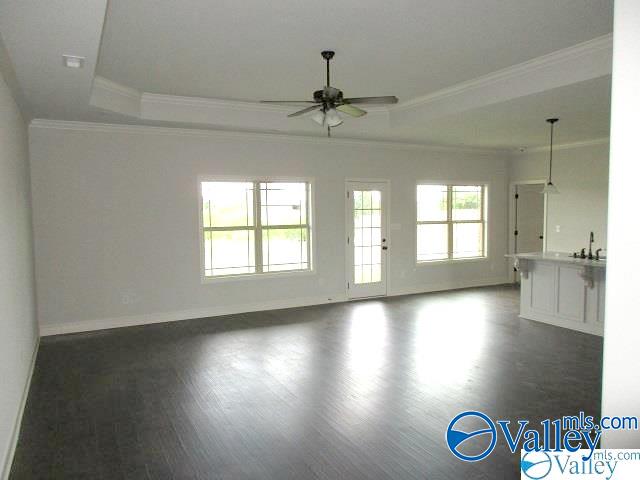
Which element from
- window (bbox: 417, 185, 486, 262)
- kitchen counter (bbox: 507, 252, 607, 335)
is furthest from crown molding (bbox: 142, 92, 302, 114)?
kitchen counter (bbox: 507, 252, 607, 335)

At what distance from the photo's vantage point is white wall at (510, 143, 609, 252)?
788 centimetres

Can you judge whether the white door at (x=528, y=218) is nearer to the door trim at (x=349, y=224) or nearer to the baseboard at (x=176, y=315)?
the door trim at (x=349, y=224)

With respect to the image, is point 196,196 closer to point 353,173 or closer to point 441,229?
point 353,173

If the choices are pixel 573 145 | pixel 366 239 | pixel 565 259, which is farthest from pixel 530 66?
pixel 573 145

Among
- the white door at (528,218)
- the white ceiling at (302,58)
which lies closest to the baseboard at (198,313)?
the white door at (528,218)

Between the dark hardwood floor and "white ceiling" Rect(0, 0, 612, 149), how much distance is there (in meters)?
Answer: 2.61

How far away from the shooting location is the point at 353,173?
7.79m

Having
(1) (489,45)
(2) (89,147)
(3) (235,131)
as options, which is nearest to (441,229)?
(3) (235,131)

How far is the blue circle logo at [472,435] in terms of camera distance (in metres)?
2.90

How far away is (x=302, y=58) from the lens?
4387mm

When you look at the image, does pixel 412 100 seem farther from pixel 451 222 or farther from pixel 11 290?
pixel 11 290

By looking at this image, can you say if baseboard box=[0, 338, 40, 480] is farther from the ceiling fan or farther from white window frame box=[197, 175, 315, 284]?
the ceiling fan

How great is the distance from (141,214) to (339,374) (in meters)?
3.58

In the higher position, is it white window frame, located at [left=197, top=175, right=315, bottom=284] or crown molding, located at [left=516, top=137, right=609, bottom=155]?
crown molding, located at [left=516, top=137, right=609, bottom=155]
